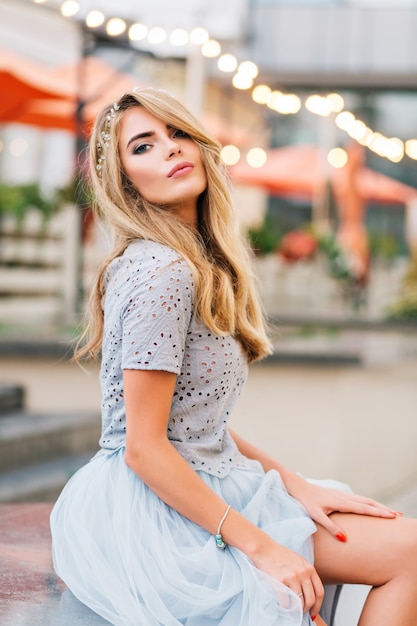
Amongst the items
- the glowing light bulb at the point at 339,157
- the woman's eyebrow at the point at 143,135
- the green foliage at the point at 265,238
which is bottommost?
the green foliage at the point at 265,238

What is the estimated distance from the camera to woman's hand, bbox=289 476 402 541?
6.56 ft

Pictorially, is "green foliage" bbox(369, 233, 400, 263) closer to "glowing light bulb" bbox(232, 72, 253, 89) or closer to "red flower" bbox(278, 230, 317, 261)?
"red flower" bbox(278, 230, 317, 261)

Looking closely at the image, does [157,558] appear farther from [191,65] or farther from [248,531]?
[191,65]

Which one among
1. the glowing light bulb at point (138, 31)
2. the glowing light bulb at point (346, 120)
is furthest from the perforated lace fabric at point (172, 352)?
the glowing light bulb at point (346, 120)

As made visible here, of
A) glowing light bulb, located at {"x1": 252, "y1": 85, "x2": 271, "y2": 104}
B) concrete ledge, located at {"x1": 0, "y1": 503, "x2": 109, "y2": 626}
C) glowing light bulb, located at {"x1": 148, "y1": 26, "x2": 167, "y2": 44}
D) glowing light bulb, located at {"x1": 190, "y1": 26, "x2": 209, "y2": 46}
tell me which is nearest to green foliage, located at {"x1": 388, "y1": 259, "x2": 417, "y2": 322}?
glowing light bulb, located at {"x1": 252, "y1": 85, "x2": 271, "y2": 104}

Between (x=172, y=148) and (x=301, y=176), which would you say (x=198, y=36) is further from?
(x=301, y=176)

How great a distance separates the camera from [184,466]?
1.85 meters

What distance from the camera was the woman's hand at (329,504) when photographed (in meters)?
2.00

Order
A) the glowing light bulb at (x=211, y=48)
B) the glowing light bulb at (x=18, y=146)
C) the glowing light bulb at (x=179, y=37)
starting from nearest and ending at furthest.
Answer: the glowing light bulb at (x=179, y=37) < the glowing light bulb at (x=211, y=48) < the glowing light bulb at (x=18, y=146)

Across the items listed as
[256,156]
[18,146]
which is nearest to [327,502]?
[18,146]

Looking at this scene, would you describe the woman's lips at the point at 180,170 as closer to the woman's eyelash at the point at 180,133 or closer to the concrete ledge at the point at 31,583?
the woman's eyelash at the point at 180,133

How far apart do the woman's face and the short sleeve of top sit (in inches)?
8.4

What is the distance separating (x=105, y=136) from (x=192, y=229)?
312mm

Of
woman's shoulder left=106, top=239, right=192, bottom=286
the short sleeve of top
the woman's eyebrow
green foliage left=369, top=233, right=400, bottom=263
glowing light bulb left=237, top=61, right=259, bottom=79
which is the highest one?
glowing light bulb left=237, top=61, right=259, bottom=79
